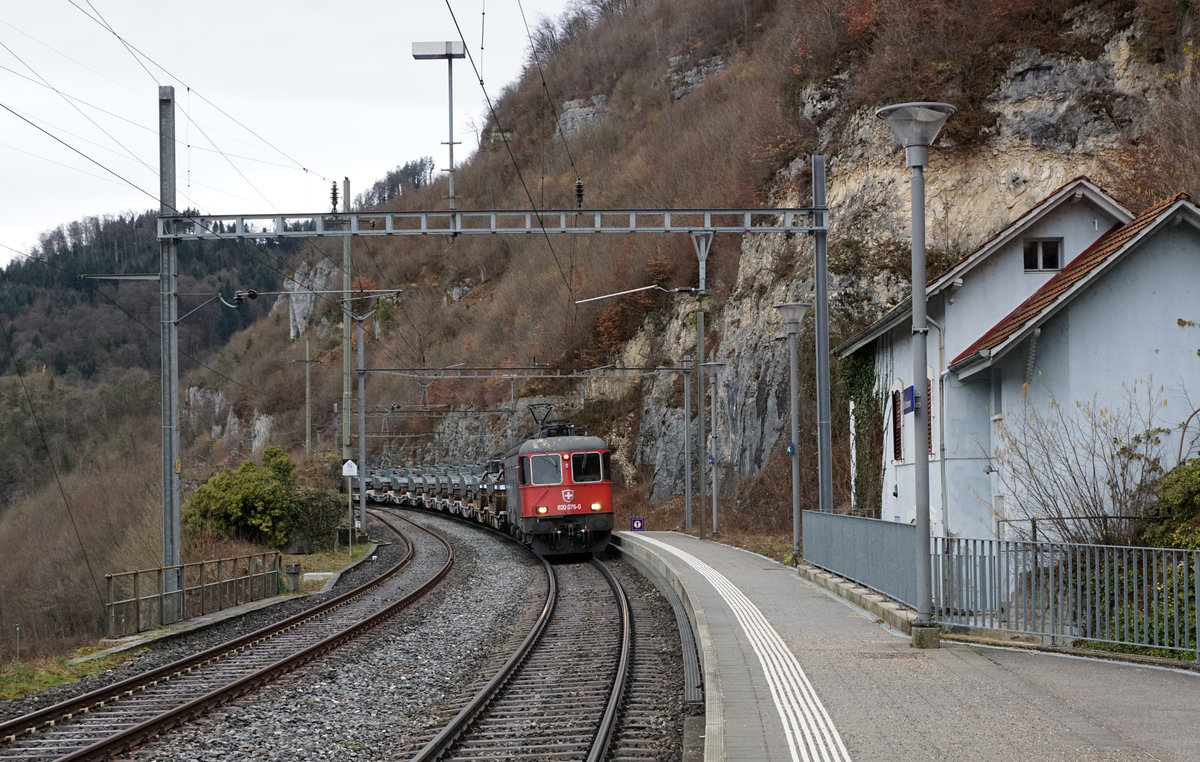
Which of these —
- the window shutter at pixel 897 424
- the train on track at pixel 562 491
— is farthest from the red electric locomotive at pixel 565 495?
the window shutter at pixel 897 424

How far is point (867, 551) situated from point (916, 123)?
679 cm

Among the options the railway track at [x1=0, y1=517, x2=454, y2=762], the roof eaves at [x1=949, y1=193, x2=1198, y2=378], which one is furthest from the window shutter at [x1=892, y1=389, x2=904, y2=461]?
the railway track at [x1=0, y1=517, x2=454, y2=762]

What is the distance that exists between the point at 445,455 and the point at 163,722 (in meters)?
64.9

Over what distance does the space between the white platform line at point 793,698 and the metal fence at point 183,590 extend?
8.85 metres

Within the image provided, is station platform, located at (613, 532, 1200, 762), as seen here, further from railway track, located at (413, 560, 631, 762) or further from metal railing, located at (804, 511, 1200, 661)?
railway track, located at (413, 560, 631, 762)

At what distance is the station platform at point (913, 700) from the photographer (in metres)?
7.70

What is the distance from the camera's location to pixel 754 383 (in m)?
40.6

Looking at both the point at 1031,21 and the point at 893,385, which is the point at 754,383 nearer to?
the point at 1031,21

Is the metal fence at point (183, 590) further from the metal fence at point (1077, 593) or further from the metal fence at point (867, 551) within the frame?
the metal fence at point (1077, 593)

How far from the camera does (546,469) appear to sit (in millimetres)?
32094

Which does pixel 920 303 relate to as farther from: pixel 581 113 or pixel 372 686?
pixel 581 113

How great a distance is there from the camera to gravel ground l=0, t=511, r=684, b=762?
10.0m

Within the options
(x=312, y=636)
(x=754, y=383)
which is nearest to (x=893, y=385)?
(x=312, y=636)

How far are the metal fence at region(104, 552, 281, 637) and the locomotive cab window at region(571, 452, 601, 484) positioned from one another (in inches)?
409
